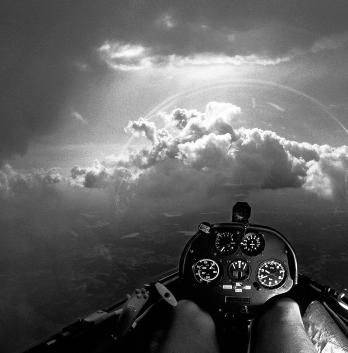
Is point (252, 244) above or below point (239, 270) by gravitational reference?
above

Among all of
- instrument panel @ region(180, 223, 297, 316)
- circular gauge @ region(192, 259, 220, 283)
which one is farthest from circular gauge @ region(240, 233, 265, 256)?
circular gauge @ region(192, 259, 220, 283)

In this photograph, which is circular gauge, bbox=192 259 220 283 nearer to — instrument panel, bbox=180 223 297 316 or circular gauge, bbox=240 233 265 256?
instrument panel, bbox=180 223 297 316

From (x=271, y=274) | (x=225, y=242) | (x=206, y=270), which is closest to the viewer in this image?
(x=271, y=274)

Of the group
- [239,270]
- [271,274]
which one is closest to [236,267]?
[239,270]

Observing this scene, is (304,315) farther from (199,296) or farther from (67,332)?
(67,332)

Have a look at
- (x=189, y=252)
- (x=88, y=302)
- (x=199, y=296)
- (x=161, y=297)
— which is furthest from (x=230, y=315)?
(x=88, y=302)

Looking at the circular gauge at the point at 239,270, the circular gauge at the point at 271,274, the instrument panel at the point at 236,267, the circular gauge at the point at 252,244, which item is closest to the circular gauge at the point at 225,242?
the instrument panel at the point at 236,267

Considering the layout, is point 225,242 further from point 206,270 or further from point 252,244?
point 206,270
